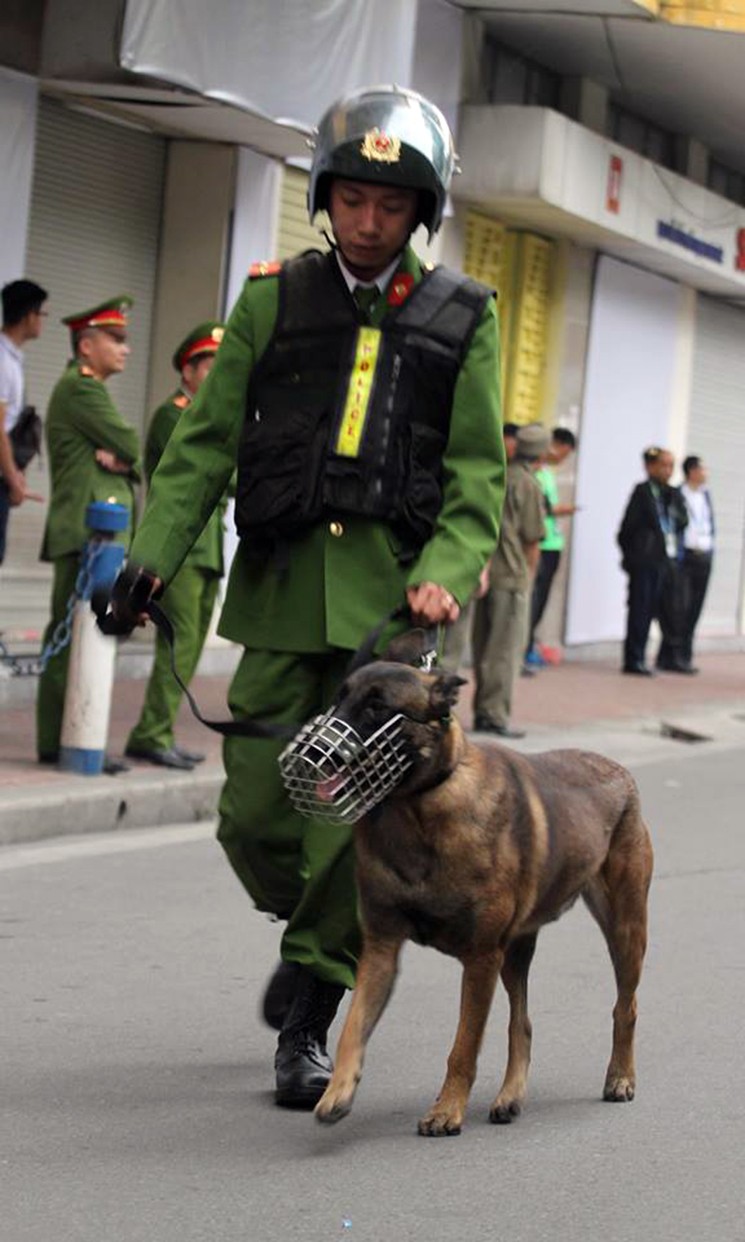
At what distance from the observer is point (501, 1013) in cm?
680

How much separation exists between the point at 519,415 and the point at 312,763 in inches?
637

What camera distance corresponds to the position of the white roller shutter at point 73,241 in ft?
46.8

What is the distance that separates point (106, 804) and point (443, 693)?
17.1 ft

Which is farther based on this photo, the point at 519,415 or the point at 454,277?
the point at 519,415

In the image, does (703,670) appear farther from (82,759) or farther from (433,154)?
(433,154)

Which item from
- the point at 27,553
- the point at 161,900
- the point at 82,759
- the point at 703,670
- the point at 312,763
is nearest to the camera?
the point at 312,763

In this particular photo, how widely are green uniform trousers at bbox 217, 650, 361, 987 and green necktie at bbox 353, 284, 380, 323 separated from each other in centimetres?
76

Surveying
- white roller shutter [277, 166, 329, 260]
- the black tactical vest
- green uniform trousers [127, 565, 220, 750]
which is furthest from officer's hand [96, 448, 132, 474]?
white roller shutter [277, 166, 329, 260]

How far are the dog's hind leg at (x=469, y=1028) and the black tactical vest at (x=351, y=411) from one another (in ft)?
3.26

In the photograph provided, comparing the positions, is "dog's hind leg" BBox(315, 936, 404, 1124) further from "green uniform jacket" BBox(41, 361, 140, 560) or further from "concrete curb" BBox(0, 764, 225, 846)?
"green uniform jacket" BBox(41, 361, 140, 560)

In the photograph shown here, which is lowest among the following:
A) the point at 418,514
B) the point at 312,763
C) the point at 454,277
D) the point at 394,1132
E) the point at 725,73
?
the point at 394,1132

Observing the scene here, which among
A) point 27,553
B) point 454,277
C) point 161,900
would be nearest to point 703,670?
point 27,553

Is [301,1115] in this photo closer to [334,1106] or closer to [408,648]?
[334,1106]

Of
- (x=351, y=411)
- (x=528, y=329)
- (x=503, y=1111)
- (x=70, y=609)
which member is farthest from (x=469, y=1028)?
(x=528, y=329)
